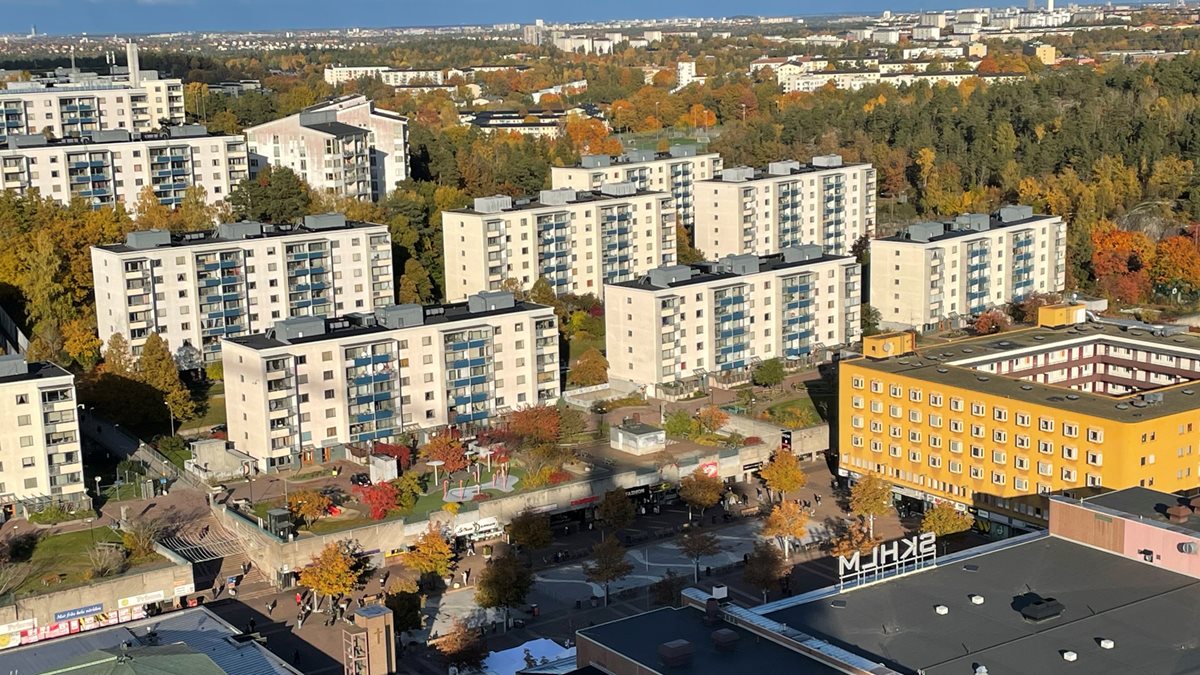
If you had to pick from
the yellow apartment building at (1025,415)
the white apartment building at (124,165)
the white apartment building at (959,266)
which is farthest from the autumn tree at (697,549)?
the white apartment building at (124,165)

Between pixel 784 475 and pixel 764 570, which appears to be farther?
pixel 784 475

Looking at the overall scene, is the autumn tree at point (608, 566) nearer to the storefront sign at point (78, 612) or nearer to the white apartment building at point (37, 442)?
the storefront sign at point (78, 612)

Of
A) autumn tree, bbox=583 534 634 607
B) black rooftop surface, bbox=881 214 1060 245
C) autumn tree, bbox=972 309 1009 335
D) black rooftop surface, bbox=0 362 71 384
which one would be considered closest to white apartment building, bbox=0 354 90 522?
black rooftop surface, bbox=0 362 71 384

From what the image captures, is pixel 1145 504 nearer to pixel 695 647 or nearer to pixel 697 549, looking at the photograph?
pixel 697 549

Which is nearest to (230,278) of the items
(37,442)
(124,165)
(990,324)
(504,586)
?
(37,442)

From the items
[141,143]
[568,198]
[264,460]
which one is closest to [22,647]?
[264,460]
